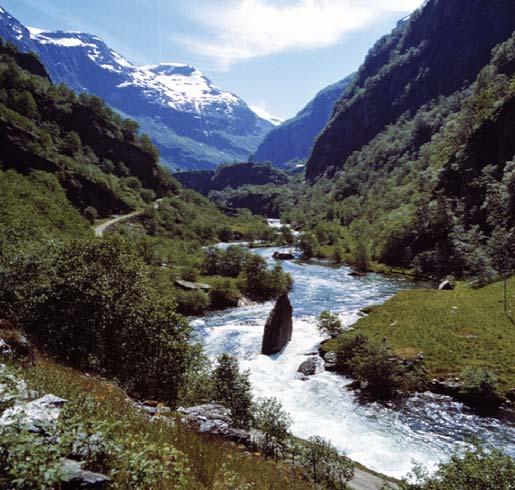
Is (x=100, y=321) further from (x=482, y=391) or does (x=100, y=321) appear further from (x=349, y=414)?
(x=482, y=391)

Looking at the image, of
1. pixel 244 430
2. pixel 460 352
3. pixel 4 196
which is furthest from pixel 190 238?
pixel 244 430

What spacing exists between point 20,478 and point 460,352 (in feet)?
147

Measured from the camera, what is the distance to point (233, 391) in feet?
80.0

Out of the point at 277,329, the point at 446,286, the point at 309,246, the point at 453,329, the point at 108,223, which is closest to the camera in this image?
the point at 453,329

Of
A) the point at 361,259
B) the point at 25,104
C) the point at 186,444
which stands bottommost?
the point at 361,259

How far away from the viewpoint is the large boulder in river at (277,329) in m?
47.7

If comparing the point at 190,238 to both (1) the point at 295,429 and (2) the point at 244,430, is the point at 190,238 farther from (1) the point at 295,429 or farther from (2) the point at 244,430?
(2) the point at 244,430

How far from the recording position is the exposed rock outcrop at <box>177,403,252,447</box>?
16.4 m

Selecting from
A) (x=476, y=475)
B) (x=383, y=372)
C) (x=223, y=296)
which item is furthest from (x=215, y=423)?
(x=223, y=296)

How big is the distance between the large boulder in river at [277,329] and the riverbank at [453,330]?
584 cm

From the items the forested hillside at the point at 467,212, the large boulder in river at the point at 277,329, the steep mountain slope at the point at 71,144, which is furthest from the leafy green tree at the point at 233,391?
the steep mountain slope at the point at 71,144

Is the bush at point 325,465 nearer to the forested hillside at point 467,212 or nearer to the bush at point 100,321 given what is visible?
the bush at point 100,321

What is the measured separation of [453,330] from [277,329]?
22.0 m

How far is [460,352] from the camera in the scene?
4144cm
